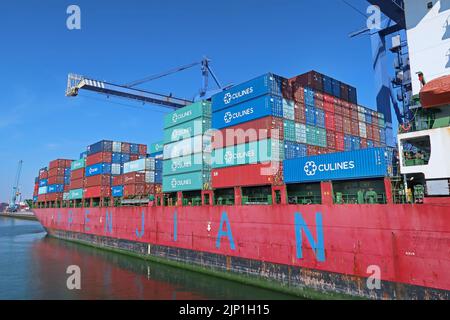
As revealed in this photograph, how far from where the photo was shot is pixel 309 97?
27734 mm

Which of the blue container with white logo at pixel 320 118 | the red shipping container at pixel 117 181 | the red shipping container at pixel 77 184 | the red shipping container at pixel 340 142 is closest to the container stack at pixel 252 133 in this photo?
the blue container with white logo at pixel 320 118

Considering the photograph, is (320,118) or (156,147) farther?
(156,147)

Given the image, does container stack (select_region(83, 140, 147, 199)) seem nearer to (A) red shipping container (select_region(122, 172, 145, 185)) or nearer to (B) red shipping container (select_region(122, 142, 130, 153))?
(B) red shipping container (select_region(122, 142, 130, 153))

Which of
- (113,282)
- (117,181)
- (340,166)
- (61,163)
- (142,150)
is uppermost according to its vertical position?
(142,150)

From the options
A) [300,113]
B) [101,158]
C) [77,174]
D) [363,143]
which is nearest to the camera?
[300,113]

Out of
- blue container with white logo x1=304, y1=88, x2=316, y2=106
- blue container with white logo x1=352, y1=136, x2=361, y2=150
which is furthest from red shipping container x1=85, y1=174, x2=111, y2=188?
blue container with white logo x1=352, y1=136, x2=361, y2=150

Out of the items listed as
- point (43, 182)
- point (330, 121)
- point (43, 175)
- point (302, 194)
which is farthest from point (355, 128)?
point (43, 175)

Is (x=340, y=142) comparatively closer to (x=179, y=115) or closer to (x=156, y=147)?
(x=179, y=115)

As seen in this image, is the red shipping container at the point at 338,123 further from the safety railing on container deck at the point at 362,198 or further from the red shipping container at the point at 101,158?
the red shipping container at the point at 101,158

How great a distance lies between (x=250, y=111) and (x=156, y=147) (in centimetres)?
2760

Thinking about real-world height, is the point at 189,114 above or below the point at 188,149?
above

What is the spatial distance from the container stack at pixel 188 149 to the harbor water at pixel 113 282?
850cm
